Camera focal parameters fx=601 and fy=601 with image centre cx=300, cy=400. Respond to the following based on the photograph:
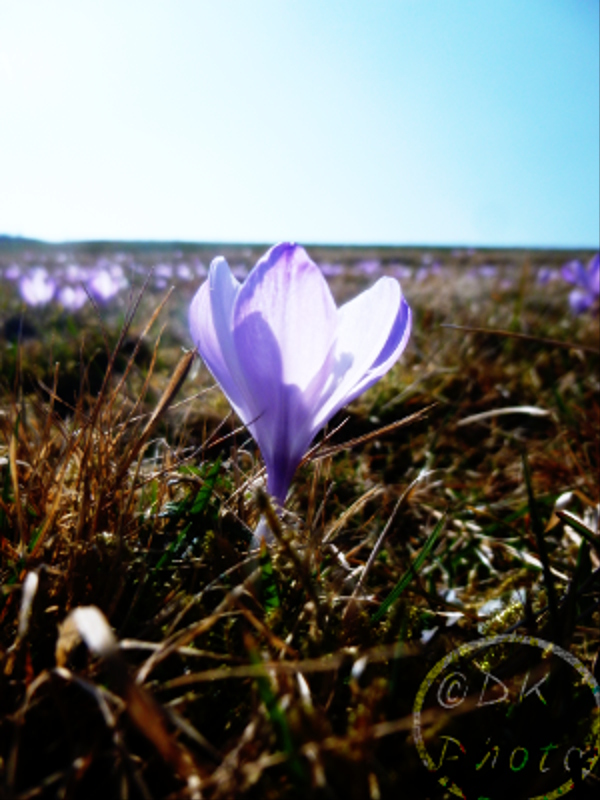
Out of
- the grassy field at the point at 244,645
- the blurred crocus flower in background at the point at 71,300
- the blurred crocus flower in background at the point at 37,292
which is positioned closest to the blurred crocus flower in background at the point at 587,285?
the grassy field at the point at 244,645

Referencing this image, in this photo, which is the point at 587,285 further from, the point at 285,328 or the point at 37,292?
the point at 37,292

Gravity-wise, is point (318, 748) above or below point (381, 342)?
below

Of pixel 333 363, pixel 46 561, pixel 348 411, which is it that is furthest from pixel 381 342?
pixel 348 411

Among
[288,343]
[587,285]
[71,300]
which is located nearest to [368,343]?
[288,343]

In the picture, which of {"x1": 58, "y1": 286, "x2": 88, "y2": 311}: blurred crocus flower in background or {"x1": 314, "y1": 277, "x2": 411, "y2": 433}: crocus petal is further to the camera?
{"x1": 58, "y1": 286, "x2": 88, "y2": 311}: blurred crocus flower in background

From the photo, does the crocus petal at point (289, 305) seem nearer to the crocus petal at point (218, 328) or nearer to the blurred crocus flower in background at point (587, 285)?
the crocus petal at point (218, 328)

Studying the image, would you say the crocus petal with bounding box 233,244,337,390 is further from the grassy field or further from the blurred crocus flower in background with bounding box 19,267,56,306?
the blurred crocus flower in background with bounding box 19,267,56,306

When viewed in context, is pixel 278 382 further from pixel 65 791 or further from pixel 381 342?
pixel 65 791

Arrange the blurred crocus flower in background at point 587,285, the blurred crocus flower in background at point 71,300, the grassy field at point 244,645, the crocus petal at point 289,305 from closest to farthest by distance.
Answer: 1. the grassy field at point 244,645
2. the crocus petal at point 289,305
3. the blurred crocus flower in background at point 587,285
4. the blurred crocus flower in background at point 71,300

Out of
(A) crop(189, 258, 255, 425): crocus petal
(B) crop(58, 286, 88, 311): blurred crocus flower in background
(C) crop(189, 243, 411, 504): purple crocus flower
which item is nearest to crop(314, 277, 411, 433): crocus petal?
(C) crop(189, 243, 411, 504): purple crocus flower
